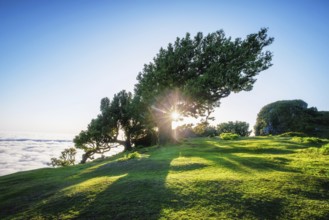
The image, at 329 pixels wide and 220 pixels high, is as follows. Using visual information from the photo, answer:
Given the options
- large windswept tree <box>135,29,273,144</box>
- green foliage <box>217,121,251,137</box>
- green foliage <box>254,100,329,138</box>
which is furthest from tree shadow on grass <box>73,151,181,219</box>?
green foliage <box>217,121,251,137</box>

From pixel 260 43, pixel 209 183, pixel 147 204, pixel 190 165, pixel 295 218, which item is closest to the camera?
pixel 295 218

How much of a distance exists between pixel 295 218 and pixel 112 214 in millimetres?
5623

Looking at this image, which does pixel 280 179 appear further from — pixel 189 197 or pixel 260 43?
pixel 260 43

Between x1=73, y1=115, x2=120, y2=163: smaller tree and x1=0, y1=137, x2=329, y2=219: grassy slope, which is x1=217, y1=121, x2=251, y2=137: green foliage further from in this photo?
x1=0, y1=137, x2=329, y2=219: grassy slope

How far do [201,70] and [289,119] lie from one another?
47593 millimetres

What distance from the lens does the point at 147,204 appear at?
772 cm

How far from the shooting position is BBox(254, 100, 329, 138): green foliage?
53.0m

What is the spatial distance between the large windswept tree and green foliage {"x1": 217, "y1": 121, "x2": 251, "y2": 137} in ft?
163

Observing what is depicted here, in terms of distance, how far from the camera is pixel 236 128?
247 feet

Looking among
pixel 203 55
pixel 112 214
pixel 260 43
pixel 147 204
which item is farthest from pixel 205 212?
pixel 260 43

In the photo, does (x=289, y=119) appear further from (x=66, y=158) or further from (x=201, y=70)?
(x=66, y=158)

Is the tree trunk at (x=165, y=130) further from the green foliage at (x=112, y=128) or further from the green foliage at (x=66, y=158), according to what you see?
the green foliage at (x=66, y=158)

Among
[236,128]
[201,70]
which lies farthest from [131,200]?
[236,128]

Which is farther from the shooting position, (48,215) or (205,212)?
(48,215)
